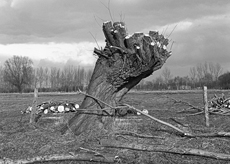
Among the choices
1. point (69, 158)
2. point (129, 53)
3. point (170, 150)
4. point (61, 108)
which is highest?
point (129, 53)

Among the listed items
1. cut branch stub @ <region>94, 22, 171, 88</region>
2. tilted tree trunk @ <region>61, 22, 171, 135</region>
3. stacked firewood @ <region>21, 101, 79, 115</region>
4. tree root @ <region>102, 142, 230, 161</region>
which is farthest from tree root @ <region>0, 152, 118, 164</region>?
stacked firewood @ <region>21, 101, 79, 115</region>

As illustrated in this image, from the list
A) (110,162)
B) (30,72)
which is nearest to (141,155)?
(110,162)

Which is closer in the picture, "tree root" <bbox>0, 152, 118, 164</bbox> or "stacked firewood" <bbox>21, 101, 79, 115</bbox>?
"tree root" <bbox>0, 152, 118, 164</bbox>

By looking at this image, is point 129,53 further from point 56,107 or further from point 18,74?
point 18,74

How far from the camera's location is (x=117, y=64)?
710 cm

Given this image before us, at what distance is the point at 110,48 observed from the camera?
7.07 metres

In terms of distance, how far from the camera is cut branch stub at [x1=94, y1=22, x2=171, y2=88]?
22.4ft

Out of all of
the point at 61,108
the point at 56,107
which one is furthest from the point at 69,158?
the point at 56,107

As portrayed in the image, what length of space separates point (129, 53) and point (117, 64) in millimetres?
497

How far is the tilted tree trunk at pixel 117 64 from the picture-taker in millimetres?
6852

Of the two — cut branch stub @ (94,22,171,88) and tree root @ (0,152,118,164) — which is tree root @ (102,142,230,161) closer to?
tree root @ (0,152,118,164)

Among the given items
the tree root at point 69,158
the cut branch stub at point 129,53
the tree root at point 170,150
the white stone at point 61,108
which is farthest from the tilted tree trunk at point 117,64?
the white stone at point 61,108

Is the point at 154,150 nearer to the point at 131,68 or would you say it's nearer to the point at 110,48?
the point at 131,68

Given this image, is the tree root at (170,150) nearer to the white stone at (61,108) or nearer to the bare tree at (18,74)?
the white stone at (61,108)
